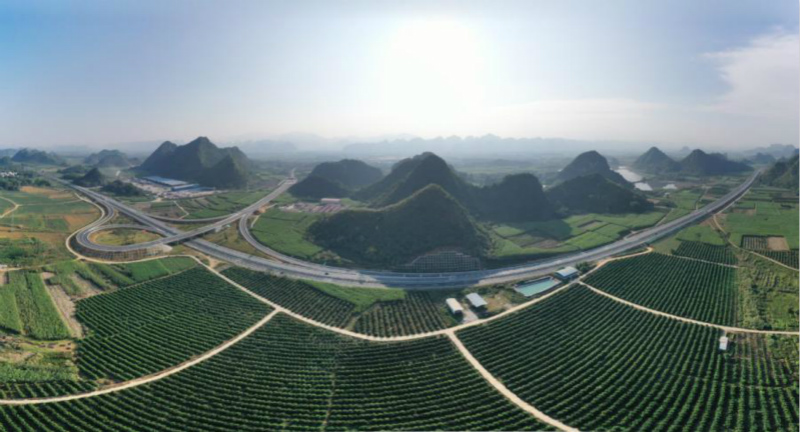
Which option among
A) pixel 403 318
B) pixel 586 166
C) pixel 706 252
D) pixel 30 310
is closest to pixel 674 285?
pixel 706 252

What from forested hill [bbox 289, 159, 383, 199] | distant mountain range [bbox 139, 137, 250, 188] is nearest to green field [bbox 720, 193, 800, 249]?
forested hill [bbox 289, 159, 383, 199]

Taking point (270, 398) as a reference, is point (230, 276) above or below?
above

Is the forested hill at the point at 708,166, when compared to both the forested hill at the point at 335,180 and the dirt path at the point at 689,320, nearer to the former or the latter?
the forested hill at the point at 335,180

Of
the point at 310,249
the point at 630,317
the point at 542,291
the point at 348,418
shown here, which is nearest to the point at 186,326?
the point at 348,418

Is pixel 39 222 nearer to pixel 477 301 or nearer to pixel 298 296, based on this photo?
pixel 298 296

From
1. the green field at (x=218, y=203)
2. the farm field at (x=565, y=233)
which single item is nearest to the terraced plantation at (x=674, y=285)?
the farm field at (x=565, y=233)

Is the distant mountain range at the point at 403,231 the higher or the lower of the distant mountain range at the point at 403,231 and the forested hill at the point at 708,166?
the lower

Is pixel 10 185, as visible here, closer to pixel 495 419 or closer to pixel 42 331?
pixel 42 331
